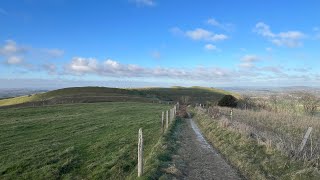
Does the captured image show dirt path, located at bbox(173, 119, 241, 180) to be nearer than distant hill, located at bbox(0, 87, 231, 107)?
Yes

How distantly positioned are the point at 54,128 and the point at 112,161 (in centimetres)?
1697

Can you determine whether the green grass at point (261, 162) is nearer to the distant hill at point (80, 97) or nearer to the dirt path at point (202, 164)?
the dirt path at point (202, 164)

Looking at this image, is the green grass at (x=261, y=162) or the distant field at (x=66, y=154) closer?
the green grass at (x=261, y=162)

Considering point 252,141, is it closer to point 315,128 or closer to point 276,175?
point 276,175

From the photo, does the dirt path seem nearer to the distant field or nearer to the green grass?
the green grass

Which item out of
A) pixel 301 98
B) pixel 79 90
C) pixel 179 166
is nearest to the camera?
pixel 179 166

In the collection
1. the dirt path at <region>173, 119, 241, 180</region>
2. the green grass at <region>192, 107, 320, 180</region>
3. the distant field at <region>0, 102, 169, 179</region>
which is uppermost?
the green grass at <region>192, 107, 320, 180</region>

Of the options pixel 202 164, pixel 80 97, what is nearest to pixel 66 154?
pixel 202 164

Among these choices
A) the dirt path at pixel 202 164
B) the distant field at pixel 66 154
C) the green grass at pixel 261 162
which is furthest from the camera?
the distant field at pixel 66 154

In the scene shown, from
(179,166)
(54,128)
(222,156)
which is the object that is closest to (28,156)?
(179,166)

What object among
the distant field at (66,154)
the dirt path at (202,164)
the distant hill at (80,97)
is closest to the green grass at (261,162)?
the dirt path at (202,164)

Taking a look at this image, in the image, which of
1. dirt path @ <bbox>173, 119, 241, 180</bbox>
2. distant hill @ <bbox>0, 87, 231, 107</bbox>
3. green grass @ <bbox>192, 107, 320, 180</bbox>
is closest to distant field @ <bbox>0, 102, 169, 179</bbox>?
dirt path @ <bbox>173, 119, 241, 180</bbox>

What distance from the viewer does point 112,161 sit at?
16703 mm

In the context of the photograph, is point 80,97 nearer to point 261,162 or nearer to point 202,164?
point 202,164
